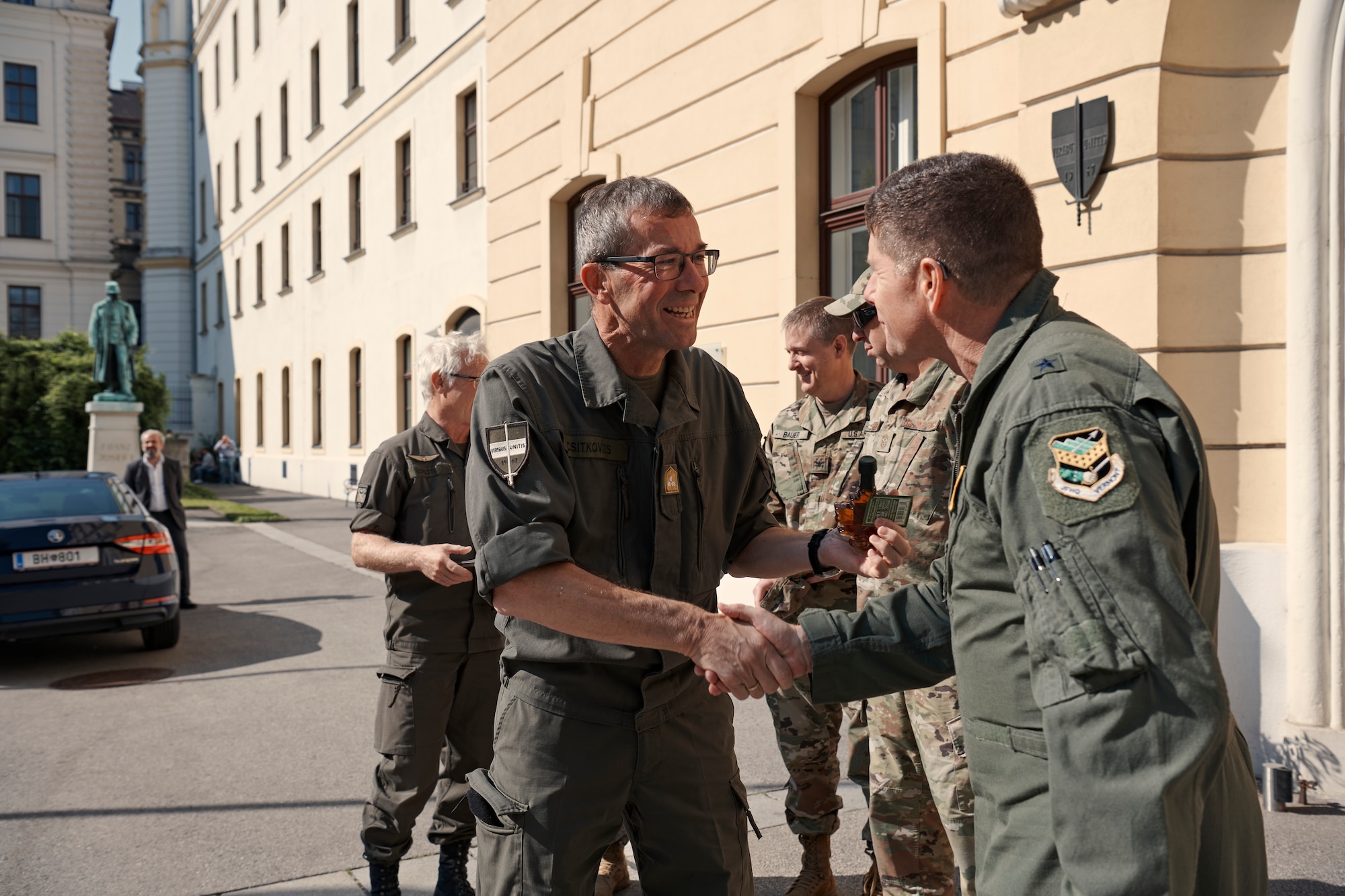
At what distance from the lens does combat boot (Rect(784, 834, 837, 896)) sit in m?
3.66

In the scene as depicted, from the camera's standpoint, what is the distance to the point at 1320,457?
4.68 m

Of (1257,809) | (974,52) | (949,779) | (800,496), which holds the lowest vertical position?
(949,779)

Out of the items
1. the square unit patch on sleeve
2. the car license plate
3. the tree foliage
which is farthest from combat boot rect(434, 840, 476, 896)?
the tree foliage

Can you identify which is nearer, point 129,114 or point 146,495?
point 146,495

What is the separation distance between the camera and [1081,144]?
17.4 feet

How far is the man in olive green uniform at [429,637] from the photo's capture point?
11.7 feet

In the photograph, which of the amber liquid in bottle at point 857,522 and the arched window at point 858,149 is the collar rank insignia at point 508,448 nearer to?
the amber liquid in bottle at point 857,522

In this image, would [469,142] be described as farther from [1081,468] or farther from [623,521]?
[1081,468]

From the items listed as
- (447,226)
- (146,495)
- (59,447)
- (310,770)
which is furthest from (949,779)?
(59,447)

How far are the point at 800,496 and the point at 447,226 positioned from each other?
1307 cm

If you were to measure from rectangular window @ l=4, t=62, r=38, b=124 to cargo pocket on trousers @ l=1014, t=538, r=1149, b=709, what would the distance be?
4988cm

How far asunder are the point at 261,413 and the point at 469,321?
18211 mm

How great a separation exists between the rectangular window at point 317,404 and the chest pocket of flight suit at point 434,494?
2214cm

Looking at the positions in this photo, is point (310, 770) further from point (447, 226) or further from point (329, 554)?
point (447, 226)
